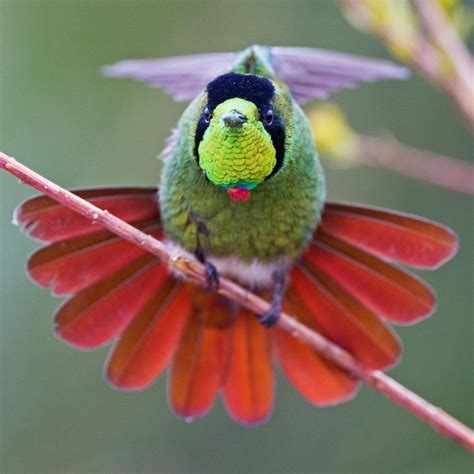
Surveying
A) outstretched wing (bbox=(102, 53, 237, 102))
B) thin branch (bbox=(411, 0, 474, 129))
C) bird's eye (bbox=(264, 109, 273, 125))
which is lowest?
bird's eye (bbox=(264, 109, 273, 125))

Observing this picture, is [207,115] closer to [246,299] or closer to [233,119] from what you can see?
[233,119]

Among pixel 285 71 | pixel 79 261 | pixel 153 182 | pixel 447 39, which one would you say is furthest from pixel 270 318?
pixel 153 182

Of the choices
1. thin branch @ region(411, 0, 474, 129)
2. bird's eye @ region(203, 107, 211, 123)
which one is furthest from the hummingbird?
thin branch @ region(411, 0, 474, 129)

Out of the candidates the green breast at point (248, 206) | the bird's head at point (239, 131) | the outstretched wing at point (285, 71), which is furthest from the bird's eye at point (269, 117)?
the outstretched wing at point (285, 71)

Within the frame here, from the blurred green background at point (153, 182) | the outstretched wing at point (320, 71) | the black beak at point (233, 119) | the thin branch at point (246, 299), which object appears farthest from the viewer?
the blurred green background at point (153, 182)

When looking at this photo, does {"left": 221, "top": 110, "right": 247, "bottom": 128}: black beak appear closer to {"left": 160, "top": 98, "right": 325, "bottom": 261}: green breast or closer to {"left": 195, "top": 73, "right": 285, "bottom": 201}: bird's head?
{"left": 195, "top": 73, "right": 285, "bottom": 201}: bird's head

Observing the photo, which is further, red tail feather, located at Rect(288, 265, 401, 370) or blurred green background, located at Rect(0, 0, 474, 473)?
blurred green background, located at Rect(0, 0, 474, 473)

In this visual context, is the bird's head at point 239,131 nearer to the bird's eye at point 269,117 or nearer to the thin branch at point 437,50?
the bird's eye at point 269,117
